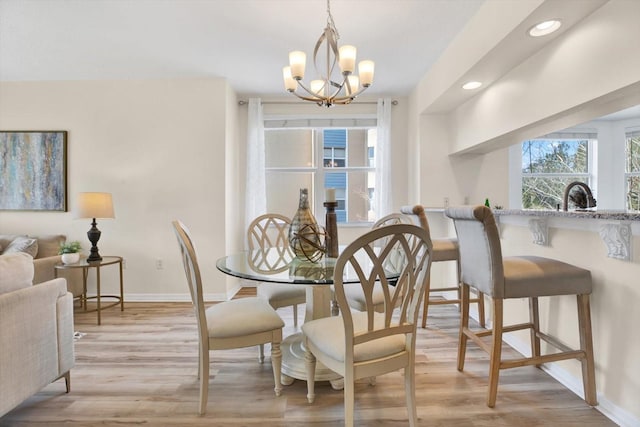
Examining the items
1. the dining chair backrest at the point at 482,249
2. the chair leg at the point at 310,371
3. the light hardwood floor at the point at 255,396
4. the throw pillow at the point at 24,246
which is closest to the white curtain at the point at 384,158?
the light hardwood floor at the point at 255,396

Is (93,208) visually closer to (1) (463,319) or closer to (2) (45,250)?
(2) (45,250)

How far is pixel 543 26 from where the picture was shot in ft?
6.50

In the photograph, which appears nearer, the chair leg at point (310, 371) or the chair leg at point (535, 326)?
the chair leg at point (310, 371)

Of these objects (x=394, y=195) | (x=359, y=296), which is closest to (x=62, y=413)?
(x=359, y=296)

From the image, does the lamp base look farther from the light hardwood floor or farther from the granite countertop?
the granite countertop

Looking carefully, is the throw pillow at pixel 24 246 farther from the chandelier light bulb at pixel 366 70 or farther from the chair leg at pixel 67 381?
the chandelier light bulb at pixel 366 70

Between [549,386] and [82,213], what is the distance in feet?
12.8

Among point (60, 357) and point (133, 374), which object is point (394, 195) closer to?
point (133, 374)

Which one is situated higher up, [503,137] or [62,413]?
[503,137]

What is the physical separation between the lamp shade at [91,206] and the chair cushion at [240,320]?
2.08m

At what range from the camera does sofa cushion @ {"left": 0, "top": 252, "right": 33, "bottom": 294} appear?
1.56 metres

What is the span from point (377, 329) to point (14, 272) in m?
1.72

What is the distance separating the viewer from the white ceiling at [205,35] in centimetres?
244

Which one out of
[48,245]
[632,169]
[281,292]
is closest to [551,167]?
[632,169]
